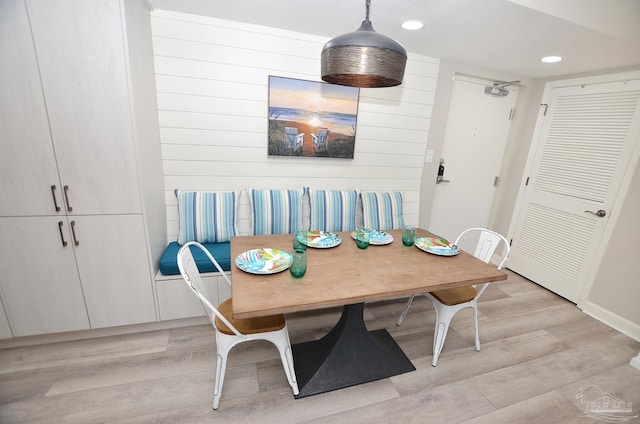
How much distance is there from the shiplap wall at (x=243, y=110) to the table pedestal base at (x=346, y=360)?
48.7 inches

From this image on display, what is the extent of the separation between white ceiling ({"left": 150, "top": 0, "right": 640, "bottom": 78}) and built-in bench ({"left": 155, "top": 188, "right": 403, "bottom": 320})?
1.35 meters

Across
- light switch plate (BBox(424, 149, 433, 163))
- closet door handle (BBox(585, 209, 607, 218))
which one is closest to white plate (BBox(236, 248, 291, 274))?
light switch plate (BBox(424, 149, 433, 163))

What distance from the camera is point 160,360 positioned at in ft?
5.98

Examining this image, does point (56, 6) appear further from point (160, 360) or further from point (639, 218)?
point (639, 218)

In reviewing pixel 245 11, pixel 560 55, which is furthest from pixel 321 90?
pixel 560 55

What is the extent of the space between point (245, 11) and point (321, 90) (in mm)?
811

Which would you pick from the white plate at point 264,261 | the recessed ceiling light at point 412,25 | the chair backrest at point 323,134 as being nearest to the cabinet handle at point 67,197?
the white plate at point 264,261

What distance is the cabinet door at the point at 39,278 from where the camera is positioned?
1681mm

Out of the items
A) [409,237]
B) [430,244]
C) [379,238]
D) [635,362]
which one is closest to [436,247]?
[430,244]

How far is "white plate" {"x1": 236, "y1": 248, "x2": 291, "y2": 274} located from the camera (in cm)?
142

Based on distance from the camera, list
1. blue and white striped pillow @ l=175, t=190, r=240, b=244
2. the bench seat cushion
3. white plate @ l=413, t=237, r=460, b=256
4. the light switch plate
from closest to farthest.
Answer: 1. white plate @ l=413, t=237, r=460, b=256
2. the bench seat cushion
3. blue and white striped pillow @ l=175, t=190, r=240, b=244
4. the light switch plate

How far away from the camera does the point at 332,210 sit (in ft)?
8.37

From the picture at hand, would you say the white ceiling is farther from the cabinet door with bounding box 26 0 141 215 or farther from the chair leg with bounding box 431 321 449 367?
the chair leg with bounding box 431 321 449 367

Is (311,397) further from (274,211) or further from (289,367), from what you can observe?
(274,211)
